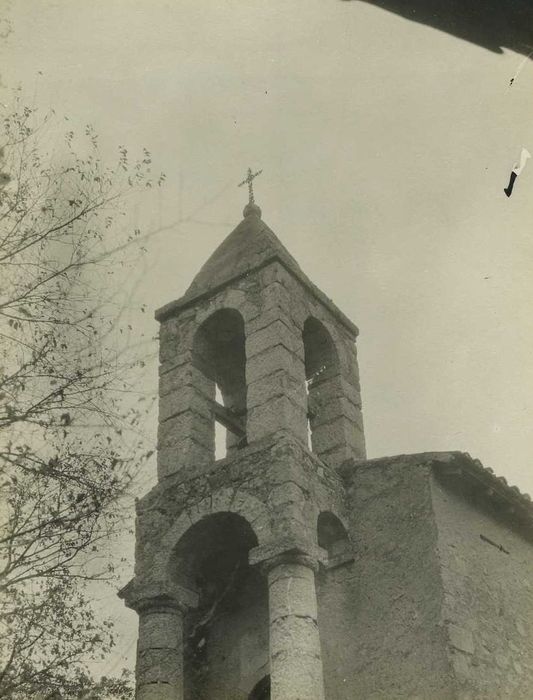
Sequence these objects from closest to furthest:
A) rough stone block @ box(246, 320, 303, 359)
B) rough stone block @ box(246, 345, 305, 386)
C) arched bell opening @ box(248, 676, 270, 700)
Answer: arched bell opening @ box(248, 676, 270, 700)
rough stone block @ box(246, 345, 305, 386)
rough stone block @ box(246, 320, 303, 359)

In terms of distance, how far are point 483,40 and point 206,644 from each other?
23.9 feet

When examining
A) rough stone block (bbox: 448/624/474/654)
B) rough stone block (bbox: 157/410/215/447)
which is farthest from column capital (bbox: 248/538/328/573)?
rough stone block (bbox: 157/410/215/447)

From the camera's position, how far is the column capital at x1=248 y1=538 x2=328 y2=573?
22.6ft

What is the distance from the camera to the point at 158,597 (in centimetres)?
749

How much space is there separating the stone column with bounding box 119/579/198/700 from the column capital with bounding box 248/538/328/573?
41.1 inches

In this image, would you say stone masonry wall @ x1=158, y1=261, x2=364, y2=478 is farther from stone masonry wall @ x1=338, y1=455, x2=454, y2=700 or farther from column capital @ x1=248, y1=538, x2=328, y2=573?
column capital @ x1=248, y1=538, x2=328, y2=573

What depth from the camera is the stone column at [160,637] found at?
716 cm

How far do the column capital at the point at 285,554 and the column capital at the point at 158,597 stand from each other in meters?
0.99

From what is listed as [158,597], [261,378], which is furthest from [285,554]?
[261,378]

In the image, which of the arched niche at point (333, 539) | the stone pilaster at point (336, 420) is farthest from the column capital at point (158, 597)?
the stone pilaster at point (336, 420)

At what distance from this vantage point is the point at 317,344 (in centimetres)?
959

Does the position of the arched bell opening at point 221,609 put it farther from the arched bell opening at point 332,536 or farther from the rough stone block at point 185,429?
the rough stone block at point 185,429

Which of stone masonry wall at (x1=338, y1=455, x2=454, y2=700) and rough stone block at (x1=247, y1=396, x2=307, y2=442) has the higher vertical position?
rough stone block at (x1=247, y1=396, x2=307, y2=442)

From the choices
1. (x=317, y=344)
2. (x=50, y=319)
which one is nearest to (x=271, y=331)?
(x=317, y=344)
